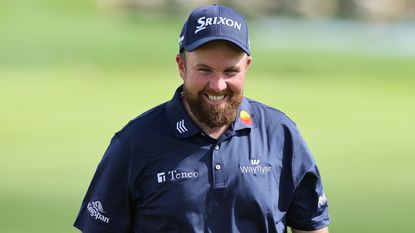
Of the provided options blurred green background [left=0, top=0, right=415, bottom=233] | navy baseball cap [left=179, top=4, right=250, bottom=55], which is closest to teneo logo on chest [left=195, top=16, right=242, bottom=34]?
navy baseball cap [left=179, top=4, right=250, bottom=55]

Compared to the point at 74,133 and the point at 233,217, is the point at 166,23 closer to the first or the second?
the point at 74,133

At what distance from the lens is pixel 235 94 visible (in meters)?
4.35

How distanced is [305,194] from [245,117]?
399 millimetres

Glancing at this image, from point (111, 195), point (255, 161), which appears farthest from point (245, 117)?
point (111, 195)

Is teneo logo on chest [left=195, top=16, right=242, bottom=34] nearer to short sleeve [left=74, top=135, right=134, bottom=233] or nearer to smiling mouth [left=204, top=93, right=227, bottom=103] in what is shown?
smiling mouth [left=204, top=93, right=227, bottom=103]

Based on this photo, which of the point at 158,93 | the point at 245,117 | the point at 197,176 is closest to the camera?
the point at 197,176

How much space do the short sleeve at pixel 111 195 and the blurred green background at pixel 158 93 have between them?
454cm

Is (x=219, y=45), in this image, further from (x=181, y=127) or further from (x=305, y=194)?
(x=305, y=194)

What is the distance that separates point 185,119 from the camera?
4.47m

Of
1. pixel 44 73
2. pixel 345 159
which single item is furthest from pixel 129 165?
pixel 44 73

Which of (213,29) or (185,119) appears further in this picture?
(185,119)

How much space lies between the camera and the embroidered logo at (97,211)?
178 inches

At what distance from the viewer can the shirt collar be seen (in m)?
4.43

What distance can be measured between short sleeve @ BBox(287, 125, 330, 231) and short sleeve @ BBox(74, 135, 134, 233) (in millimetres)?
647
